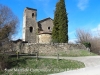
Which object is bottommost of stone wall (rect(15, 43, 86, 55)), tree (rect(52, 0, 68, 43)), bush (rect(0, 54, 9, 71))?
bush (rect(0, 54, 9, 71))

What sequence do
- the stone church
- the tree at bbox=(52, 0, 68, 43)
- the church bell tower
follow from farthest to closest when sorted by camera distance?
the church bell tower, the stone church, the tree at bbox=(52, 0, 68, 43)

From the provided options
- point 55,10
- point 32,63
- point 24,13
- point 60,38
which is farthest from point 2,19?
point 24,13

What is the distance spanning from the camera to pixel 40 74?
14.1 m

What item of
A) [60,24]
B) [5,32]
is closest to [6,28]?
[5,32]

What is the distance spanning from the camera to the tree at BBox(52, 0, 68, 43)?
39.3 m

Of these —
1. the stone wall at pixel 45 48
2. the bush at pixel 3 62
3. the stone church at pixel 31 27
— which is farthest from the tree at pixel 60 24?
the bush at pixel 3 62

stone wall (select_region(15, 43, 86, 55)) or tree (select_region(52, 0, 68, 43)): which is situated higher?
tree (select_region(52, 0, 68, 43))

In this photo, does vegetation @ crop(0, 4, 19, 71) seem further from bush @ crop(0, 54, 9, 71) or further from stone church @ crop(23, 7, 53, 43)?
stone church @ crop(23, 7, 53, 43)

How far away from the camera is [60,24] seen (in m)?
40.8

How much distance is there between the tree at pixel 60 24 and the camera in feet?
129

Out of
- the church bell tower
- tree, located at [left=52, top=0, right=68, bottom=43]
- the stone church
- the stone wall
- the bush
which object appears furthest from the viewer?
the church bell tower

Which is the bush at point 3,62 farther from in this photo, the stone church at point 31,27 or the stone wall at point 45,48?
the stone church at point 31,27

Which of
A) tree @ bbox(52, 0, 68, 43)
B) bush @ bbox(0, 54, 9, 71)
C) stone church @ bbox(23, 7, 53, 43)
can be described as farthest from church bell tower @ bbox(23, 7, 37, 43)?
bush @ bbox(0, 54, 9, 71)

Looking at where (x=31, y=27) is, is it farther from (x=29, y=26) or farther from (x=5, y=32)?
(x=5, y=32)
